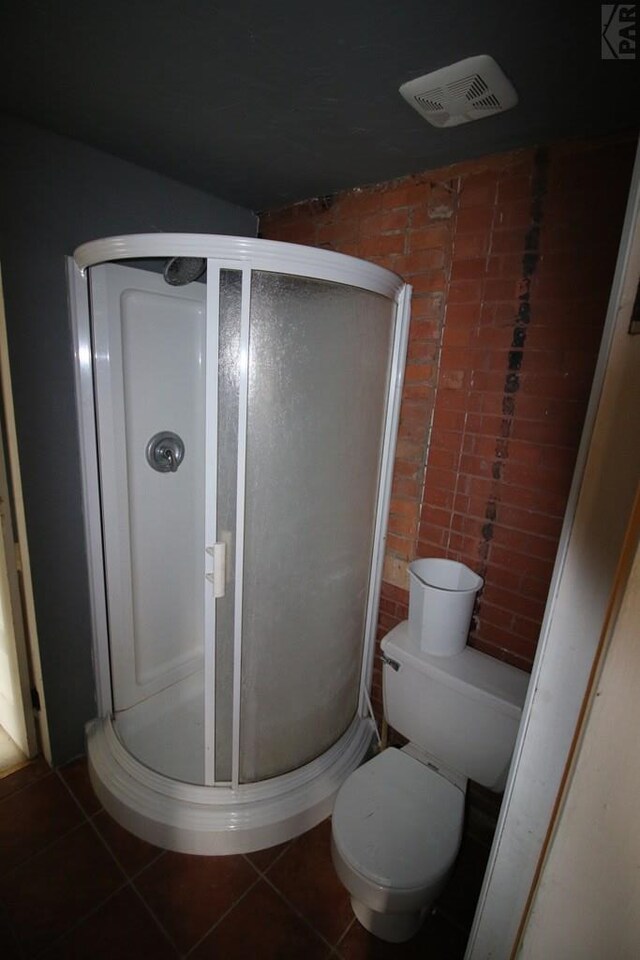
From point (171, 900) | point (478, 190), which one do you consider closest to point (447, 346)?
point (478, 190)

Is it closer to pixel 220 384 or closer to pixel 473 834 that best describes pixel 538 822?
pixel 220 384

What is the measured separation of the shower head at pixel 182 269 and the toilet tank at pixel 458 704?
143cm

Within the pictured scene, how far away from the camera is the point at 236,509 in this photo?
121 cm

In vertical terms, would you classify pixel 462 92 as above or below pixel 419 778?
above

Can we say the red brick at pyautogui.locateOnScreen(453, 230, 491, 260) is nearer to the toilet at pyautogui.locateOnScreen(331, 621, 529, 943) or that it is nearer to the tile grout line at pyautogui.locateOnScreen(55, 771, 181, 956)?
the toilet at pyautogui.locateOnScreen(331, 621, 529, 943)

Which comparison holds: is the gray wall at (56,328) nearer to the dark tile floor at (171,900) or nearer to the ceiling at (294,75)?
the ceiling at (294,75)

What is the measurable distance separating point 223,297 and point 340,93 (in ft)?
1.87

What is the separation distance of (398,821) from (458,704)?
14.6 inches

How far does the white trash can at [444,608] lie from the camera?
137 cm

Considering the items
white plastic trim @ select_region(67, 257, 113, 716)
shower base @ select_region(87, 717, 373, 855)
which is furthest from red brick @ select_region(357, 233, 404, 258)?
shower base @ select_region(87, 717, 373, 855)

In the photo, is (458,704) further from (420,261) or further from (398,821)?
(420,261)

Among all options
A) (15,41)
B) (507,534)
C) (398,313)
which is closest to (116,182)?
(15,41)

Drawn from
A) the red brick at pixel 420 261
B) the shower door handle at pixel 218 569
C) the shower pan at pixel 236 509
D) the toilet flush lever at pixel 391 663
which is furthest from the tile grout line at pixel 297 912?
the red brick at pixel 420 261

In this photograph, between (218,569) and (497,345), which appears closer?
(218,569)
